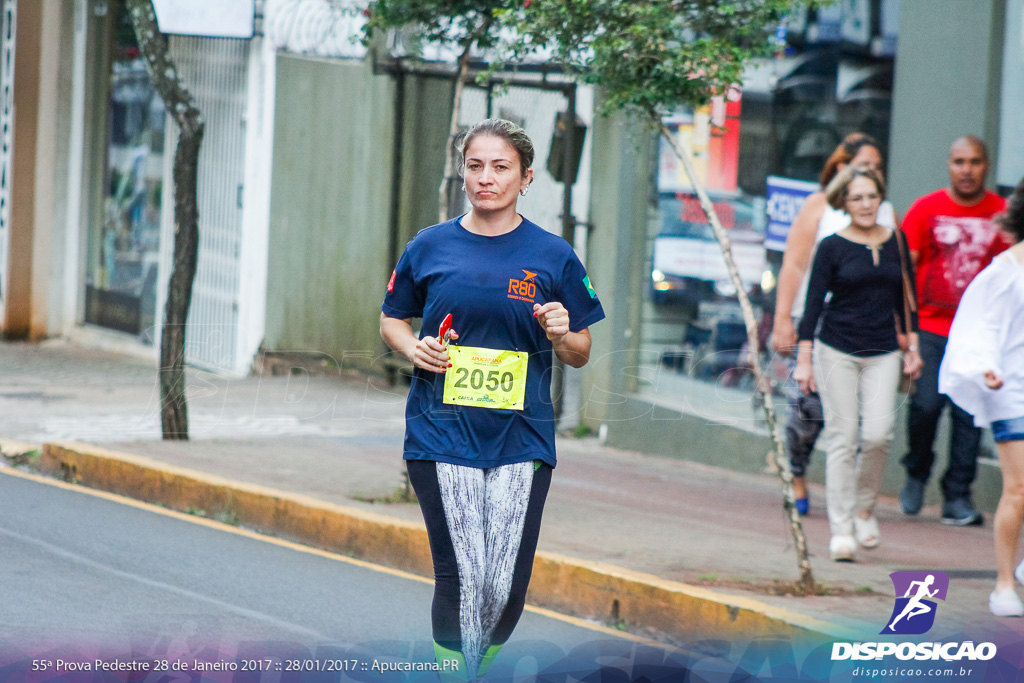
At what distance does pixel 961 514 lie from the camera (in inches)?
327

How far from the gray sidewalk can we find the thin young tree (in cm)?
56

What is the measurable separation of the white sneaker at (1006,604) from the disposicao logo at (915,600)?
25cm

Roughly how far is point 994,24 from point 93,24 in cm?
1194

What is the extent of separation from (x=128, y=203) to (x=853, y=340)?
1177 cm

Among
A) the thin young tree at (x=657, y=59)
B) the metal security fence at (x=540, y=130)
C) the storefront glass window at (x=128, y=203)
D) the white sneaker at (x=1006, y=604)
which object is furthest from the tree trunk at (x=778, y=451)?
the storefront glass window at (x=128, y=203)

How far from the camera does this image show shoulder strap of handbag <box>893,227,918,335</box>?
7.37 m

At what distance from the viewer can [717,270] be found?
10727 mm

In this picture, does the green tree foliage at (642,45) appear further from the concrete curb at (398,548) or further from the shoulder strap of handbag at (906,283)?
the concrete curb at (398,548)

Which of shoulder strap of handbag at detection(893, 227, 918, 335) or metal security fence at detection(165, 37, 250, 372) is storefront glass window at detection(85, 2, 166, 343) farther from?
shoulder strap of handbag at detection(893, 227, 918, 335)

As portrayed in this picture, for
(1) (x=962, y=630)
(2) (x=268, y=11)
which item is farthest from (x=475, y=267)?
(2) (x=268, y=11)

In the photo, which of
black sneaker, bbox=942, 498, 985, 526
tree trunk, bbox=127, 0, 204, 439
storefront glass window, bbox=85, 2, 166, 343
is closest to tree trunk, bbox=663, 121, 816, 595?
black sneaker, bbox=942, 498, 985, 526

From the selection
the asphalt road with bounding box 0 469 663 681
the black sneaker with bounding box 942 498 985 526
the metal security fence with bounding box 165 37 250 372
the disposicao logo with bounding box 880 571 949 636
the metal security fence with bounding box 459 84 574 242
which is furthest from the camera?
the metal security fence with bounding box 165 37 250 372

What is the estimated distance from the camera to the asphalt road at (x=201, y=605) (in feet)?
17.8

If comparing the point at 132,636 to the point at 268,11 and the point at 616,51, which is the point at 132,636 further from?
the point at 268,11
